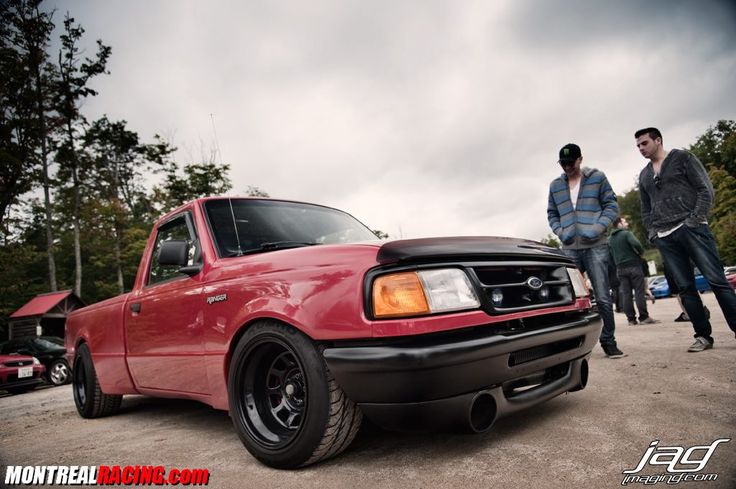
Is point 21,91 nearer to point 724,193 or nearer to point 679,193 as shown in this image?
point 679,193

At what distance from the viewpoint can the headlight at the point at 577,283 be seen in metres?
2.66

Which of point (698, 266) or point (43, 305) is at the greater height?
point (43, 305)

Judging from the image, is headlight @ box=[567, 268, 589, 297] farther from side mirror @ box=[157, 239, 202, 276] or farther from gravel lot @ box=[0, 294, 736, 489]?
side mirror @ box=[157, 239, 202, 276]

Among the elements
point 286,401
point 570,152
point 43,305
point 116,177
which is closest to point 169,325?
point 286,401

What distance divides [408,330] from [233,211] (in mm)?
1757

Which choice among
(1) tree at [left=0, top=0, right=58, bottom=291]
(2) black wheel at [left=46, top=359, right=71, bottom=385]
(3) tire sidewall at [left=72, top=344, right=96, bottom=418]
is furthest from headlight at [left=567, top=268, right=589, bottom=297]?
(1) tree at [left=0, top=0, right=58, bottom=291]

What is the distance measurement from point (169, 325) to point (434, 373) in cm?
206

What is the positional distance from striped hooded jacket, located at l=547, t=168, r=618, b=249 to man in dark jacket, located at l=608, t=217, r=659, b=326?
348 cm

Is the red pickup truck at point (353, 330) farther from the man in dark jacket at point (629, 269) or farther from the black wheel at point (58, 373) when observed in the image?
the black wheel at point (58, 373)

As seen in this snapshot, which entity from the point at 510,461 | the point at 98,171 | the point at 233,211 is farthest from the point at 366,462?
the point at 98,171

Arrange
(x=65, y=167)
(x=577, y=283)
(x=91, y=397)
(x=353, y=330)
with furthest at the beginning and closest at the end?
1. (x=65, y=167)
2. (x=91, y=397)
3. (x=577, y=283)
4. (x=353, y=330)

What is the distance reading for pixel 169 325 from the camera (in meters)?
2.98

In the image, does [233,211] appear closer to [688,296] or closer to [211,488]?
[211,488]

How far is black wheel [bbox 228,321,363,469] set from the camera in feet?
6.36
